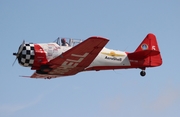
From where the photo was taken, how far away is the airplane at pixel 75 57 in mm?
17547

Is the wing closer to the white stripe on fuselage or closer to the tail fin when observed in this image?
the white stripe on fuselage

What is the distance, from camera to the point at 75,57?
18141 mm

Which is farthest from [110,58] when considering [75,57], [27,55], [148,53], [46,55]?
[27,55]

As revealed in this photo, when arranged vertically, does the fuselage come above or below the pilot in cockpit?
below

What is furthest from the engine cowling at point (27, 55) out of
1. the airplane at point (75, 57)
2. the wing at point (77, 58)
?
the wing at point (77, 58)

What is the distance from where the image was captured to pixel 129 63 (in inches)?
835

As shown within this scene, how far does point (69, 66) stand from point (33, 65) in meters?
1.70

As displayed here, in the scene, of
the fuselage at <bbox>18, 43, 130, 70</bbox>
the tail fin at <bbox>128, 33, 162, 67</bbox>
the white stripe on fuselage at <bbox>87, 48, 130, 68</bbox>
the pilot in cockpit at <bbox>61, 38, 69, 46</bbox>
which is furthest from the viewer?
the tail fin at <bbox>128, 33, 162, 67</bbox>

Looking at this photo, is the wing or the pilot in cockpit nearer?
the wing

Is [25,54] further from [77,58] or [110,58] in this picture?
[110,58]

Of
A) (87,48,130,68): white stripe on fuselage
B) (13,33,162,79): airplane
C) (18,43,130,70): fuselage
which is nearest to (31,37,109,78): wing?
(13,33,162,79): airplane

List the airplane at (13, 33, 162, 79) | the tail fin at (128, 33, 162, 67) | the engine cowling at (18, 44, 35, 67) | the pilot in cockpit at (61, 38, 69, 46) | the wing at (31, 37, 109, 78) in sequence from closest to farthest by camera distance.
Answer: the wing at (31, 37, 109, 78) < the airplane at (13, 33, 162, 79) < the engine cowling at (18, 44, 35, 67) < the pilot in cockpit at (61, 38, 69, 46) < the tail fin at (128, 33, 162, 67)

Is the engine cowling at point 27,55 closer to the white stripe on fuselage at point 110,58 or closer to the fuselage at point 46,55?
the fuselage at point 46,55

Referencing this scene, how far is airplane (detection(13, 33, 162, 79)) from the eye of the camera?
1755 cm
